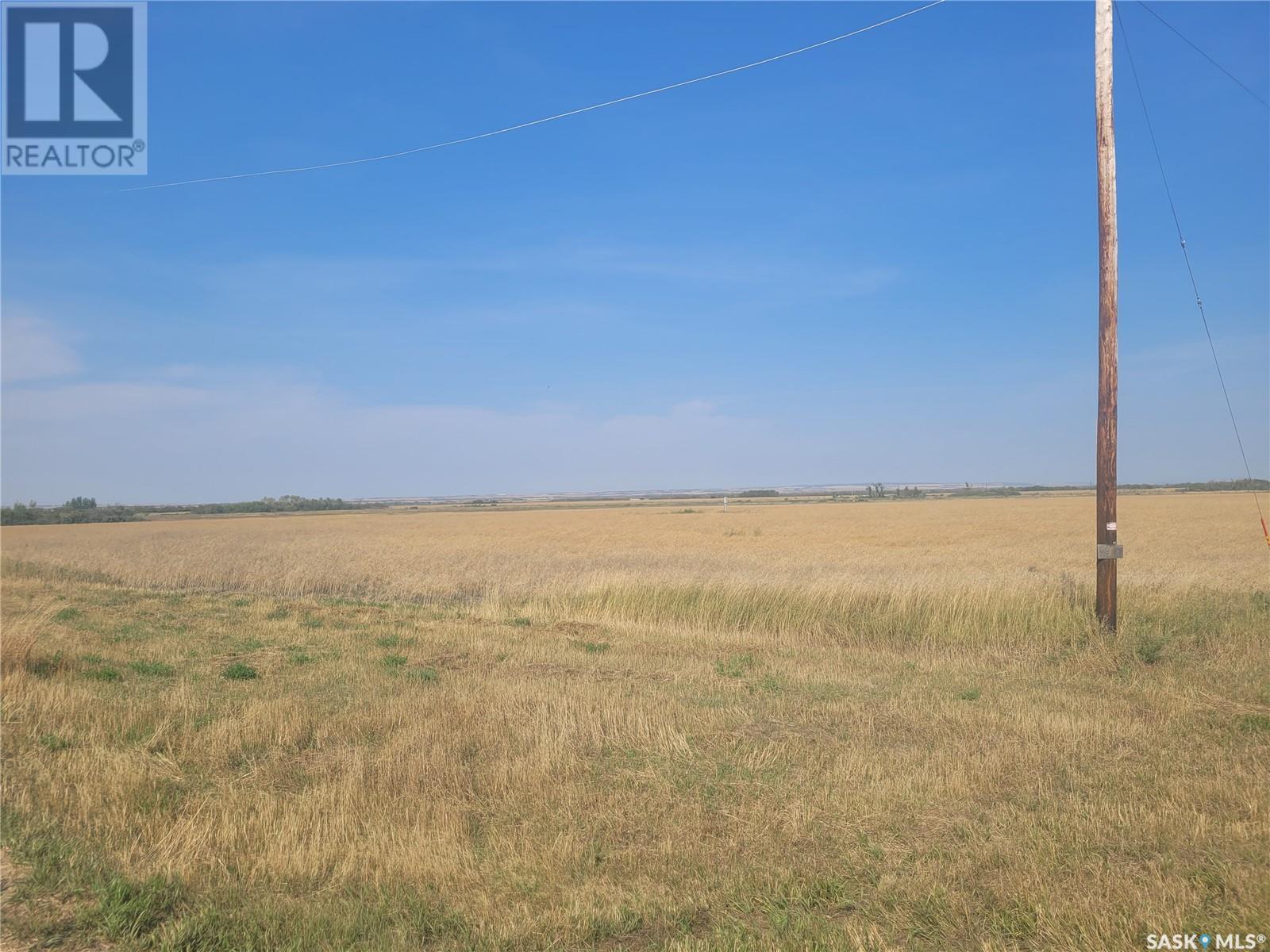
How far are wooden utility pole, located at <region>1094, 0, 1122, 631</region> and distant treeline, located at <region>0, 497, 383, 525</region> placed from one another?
9807 cm

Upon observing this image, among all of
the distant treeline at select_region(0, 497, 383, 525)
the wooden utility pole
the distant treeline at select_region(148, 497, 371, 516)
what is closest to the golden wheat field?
the wooden utility pole

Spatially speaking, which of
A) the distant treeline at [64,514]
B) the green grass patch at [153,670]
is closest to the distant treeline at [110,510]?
the distant treeline at [64,514]

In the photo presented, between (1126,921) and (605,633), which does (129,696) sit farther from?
(1126,921)

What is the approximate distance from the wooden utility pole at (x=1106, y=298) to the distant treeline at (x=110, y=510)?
98.1 m

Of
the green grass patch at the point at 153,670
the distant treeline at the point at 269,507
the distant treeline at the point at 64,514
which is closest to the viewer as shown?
the green grass patch at the point at 153,670

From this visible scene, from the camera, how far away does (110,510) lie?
13250cm

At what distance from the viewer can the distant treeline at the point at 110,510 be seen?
97000 mm

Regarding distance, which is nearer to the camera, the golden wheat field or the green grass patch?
the golden wheat field

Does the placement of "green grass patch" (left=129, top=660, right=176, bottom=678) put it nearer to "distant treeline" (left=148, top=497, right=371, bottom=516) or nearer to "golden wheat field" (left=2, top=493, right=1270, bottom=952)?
"golden wheat field" (left=2, top=493, right=1270, bottom=952)

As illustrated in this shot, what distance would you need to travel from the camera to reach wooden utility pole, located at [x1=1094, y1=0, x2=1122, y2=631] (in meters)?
13.6

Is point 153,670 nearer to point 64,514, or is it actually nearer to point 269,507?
point 64,514

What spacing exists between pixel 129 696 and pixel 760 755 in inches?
300

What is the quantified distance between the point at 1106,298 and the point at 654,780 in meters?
11.4

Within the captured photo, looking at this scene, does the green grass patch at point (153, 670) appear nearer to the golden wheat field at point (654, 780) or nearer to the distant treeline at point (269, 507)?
the golden wheat field at point (654, 780)
